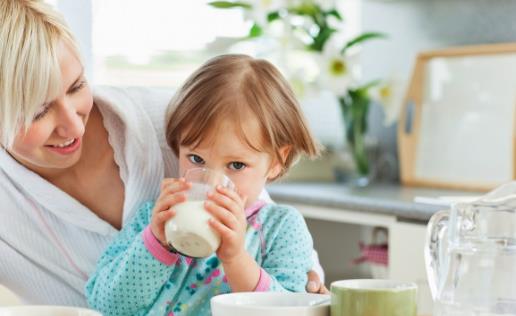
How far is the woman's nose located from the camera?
1.53 meters

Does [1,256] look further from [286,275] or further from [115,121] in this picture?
[286,275]

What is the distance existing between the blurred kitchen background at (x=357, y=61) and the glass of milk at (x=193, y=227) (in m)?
1.55

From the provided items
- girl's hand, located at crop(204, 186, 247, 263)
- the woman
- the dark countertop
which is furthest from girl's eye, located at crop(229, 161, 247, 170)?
the dark countertop

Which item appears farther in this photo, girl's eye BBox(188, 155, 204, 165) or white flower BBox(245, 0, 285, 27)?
white flower BBox(245, 0, 285, 27)

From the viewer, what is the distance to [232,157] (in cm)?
147

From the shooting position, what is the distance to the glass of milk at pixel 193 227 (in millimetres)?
1195

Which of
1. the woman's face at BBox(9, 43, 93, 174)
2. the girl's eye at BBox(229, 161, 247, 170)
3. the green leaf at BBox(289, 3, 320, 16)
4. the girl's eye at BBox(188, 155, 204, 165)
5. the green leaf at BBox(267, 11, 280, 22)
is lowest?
the girl's eye at BBox(229, 161, 247, 170)

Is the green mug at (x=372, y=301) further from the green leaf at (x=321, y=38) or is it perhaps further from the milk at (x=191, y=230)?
the green leaf at (x=321, y=38)

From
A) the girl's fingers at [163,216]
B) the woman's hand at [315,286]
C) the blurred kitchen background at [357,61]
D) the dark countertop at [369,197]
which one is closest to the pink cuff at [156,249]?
the girl's fingers at [163,216]

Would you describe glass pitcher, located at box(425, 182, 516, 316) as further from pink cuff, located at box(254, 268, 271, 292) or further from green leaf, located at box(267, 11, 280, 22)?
green leaf, located at box(267, 11, 280, 22)

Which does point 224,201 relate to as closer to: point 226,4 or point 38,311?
point 38,311

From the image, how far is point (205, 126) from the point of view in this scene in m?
1.48

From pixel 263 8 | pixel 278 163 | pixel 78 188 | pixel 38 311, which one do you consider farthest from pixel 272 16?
pixel 38 311

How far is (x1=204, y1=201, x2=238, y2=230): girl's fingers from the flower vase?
2.10 meters
